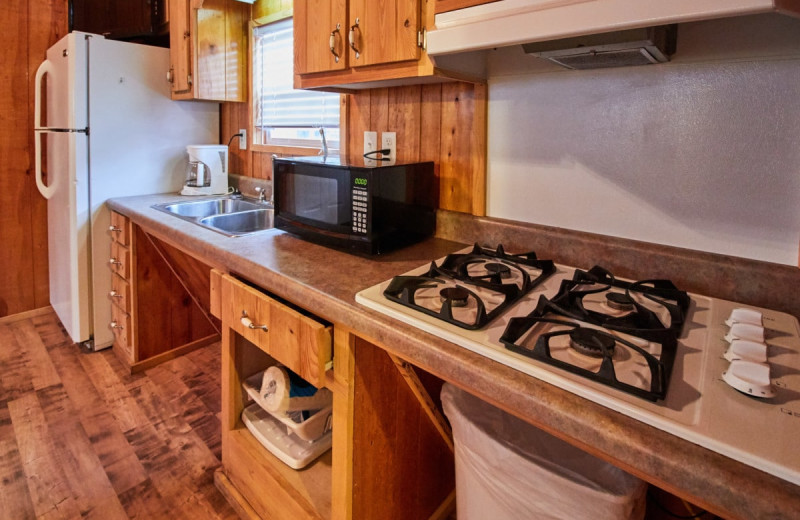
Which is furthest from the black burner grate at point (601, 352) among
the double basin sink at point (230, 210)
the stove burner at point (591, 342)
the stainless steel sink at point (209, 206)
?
the stainless steel sink at point (209, 206)

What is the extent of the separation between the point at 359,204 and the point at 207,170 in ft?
5.05

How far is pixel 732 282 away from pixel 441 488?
0.96 metres

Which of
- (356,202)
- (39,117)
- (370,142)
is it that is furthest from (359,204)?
(39,117)

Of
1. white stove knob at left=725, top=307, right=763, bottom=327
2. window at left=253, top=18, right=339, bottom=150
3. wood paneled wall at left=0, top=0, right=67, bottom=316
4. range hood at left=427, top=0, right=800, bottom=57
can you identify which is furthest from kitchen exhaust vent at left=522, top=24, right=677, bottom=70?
wood paneled wall at left=0, top=0, right=67, bottom=316

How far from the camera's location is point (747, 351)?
72cm

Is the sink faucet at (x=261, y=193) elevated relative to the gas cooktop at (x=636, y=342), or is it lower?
elevated

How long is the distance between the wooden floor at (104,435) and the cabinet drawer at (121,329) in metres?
0.09

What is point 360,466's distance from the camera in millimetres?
1093

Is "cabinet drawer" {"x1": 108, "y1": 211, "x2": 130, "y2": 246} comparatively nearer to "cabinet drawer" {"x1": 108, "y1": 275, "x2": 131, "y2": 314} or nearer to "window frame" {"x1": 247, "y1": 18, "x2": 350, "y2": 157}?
"cabinet drawer" {"x1": 108, "y1": 275, "x2": 131, "y2": 314}

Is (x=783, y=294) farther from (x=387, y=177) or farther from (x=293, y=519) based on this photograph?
(x=293, y=519)

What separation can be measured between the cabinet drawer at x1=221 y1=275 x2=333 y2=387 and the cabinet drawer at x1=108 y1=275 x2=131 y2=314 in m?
1.21

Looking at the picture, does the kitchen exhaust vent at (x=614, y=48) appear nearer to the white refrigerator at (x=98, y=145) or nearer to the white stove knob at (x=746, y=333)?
the white stove knob at (x=746, y=333)

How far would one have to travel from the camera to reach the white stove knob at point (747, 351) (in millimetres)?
701

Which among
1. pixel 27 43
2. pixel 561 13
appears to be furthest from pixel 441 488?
pixel 27 43
